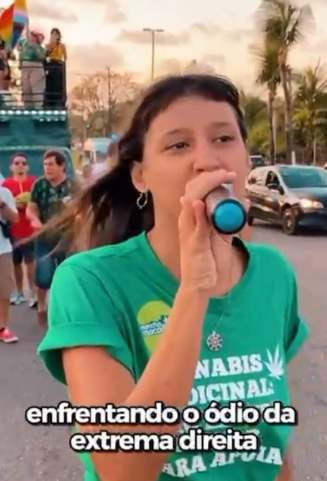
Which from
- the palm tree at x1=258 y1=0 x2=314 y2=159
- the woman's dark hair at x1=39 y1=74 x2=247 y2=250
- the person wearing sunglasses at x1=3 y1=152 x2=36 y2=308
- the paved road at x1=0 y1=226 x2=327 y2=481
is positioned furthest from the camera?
the palm tree at x1=258 y1=0 x2=314 y2=159

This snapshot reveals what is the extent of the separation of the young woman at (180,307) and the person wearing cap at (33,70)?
12.6 metres

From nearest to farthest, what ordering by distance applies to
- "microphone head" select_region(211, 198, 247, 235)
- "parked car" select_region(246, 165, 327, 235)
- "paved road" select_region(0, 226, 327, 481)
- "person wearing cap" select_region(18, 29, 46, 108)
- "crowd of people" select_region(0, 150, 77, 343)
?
1. "microphone head" select_region(211, 198, 247, 235)
2. "paved road" select_region(0, 226, 327, 481)
3. "crowd of people" select_region(0, 150, 77, 343)
4. "person wearing cap" select_region(18, 29, 46, 108)
5. "parked car" select_region(246, 165, 327, 235)

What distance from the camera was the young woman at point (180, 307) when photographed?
1.26 m

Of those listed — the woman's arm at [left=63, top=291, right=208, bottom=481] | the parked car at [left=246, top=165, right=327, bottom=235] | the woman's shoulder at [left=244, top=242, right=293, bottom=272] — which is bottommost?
the parked car at [left=246, top=165, right=327, bottom=235]

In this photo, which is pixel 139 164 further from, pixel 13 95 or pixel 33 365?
pixel 13 95

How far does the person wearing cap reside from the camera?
13.7 meters

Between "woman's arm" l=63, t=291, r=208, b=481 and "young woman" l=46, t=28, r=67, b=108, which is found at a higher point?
"young woman" l=46, t=28, r=67, b=108

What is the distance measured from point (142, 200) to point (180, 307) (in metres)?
0.56

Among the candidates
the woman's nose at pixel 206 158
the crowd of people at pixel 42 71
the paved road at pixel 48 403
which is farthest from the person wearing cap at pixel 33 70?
the woman's nose at pixel 206 158

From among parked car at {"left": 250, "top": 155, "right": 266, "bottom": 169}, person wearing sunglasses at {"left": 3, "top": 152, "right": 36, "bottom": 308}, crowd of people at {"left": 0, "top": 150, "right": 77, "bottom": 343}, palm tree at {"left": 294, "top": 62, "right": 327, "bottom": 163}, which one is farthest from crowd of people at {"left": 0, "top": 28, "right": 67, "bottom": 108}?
palm tree at {"left": 294, "top": 62, "right": 327, "bottom": 163}

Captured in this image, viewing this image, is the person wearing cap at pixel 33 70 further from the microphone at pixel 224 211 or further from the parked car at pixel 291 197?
the microphone at pixel 224 211

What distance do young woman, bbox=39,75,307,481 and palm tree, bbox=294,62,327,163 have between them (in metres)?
42.9

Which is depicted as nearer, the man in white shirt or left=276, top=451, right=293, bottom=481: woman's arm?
left=276, top=451, right=293, bottom=481: woman's arm

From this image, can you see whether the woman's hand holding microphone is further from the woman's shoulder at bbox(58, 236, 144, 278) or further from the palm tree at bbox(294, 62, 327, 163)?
the palm tree at bbox(294, 62, 327, 163)
